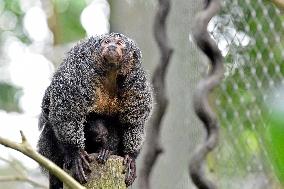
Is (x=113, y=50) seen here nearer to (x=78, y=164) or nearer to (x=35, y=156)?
(x=78, y=164)

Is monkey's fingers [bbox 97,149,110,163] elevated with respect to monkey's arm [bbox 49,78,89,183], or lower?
lower

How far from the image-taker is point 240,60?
1.81 m

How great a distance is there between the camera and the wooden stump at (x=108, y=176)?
48.7 inches

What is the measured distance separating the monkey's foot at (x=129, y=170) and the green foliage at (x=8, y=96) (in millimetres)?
4376

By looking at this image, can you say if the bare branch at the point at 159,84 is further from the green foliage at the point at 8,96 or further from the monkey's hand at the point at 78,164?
the green foliage at the point at 8,96

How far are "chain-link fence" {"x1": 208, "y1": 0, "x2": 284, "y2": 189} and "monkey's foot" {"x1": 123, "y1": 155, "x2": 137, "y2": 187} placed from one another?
0.97 ft

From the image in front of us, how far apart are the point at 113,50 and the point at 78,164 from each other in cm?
30

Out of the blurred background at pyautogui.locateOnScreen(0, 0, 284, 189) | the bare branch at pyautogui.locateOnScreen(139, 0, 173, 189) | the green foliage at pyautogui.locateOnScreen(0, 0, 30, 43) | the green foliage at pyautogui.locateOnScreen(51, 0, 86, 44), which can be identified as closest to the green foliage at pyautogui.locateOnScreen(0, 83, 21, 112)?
the green foliage at pyautogui.locateOnScreen(0, 0, 30, 43)

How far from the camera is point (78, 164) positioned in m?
1.39

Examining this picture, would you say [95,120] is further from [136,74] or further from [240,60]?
[240,60]

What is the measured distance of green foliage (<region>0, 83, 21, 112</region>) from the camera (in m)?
5.77

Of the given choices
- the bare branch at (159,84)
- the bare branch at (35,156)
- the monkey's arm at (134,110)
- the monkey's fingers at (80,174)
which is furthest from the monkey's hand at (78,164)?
the bare branch at (159,84)

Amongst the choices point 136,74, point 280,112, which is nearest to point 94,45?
point 136,74

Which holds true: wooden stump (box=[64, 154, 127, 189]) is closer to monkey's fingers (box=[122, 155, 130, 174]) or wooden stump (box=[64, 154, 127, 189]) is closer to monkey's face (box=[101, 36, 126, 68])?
monkey's fingers (box=[122, 155, 130, 174])
